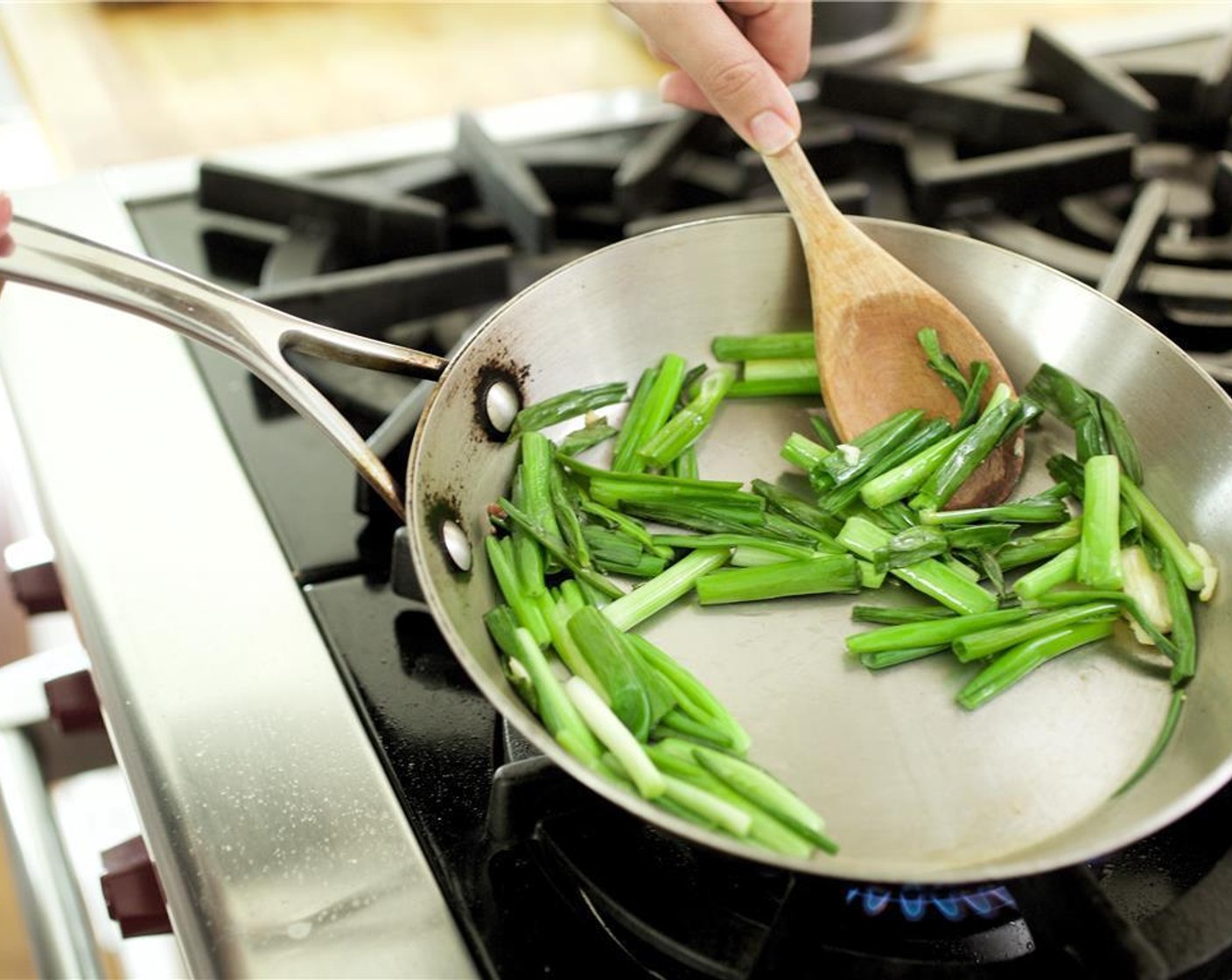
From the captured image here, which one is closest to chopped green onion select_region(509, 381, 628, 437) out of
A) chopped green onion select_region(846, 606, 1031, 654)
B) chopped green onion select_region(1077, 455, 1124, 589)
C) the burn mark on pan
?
the burn mark on pan

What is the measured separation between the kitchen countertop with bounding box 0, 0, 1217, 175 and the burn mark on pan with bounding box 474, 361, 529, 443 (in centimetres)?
87

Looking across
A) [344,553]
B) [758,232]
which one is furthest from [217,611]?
[758,232]

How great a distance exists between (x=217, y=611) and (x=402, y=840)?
311mm

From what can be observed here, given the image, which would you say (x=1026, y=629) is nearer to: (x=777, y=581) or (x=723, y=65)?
(x=777, y=581)

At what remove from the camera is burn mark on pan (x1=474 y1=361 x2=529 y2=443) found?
1176 millimetres

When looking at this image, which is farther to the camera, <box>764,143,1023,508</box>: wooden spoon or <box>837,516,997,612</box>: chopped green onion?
<box>764,143,1023,508</box>: wooden spoon

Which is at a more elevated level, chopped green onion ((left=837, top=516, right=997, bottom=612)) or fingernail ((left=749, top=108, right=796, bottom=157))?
fingernail ((left=749, top=108, right=796, bottom=157))

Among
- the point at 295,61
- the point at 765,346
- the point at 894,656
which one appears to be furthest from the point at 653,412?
the point at 295,61

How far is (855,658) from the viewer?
1087mm

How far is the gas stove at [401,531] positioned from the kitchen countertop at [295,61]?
0.58 ft

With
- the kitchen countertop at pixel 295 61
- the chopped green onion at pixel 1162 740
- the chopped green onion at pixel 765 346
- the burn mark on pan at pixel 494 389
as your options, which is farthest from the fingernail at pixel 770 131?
the kitchen countertop at pixel 295 61

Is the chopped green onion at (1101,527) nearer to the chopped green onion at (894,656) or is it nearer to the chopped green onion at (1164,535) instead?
the chopped green onion at (1164,535)

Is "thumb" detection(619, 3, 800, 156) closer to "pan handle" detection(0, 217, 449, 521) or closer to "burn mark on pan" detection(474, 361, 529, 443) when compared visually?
"burn mark on pan" detection(474, 361, 529, 443)

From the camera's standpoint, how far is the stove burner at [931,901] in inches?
34.7
